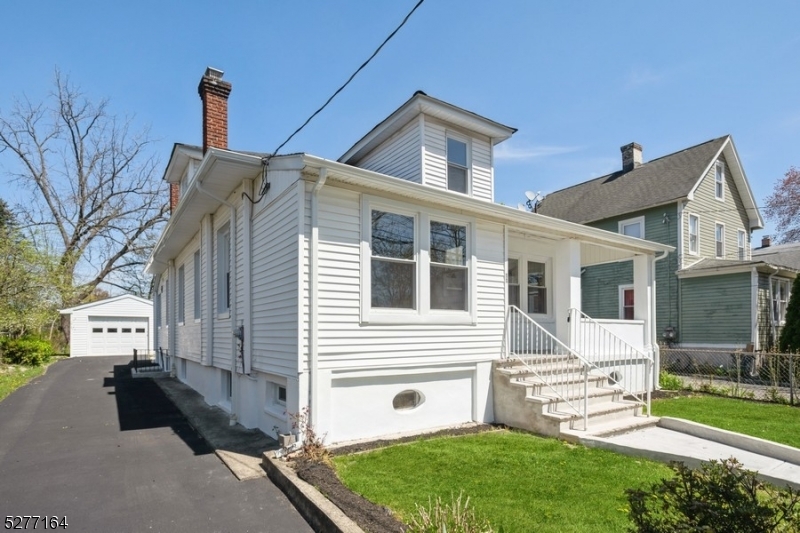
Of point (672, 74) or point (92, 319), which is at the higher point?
point (672, 74)

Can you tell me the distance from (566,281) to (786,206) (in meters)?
24.8

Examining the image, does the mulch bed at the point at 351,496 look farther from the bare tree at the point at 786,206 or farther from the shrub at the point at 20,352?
the bare tree at the point at 786,206

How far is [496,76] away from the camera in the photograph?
583cm

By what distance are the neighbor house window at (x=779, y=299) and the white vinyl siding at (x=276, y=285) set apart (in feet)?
61.2

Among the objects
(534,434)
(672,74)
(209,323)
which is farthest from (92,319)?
(672,74)

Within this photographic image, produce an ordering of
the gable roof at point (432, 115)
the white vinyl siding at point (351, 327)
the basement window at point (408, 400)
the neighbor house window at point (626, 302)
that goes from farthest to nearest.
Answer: the neighbor house window at point (626, 302) < the gable roof at point (432, 115) < the basement window at point (408, 400) < the white vinyl siding at point (351, 327)

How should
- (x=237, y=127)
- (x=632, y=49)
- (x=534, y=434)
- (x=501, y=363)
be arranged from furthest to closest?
(x=237, y=127)
(x=501, y=363)
(x=534, y=434)
(x=632, y=49)

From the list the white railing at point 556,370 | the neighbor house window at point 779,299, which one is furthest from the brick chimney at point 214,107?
the neighbor house window at point 779,299

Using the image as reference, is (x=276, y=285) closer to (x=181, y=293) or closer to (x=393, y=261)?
(x=393, y=261)

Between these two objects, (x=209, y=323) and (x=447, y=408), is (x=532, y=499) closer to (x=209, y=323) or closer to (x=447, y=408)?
(x=447, y=408)

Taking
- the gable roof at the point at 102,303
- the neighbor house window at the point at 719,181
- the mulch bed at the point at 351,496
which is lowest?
the mulch bed at the point at 351,496

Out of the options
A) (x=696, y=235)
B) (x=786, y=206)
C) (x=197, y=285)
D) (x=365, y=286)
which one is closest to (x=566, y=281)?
(x=365, y=286)

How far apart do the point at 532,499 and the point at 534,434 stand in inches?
105

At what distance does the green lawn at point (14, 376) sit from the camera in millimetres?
12373
